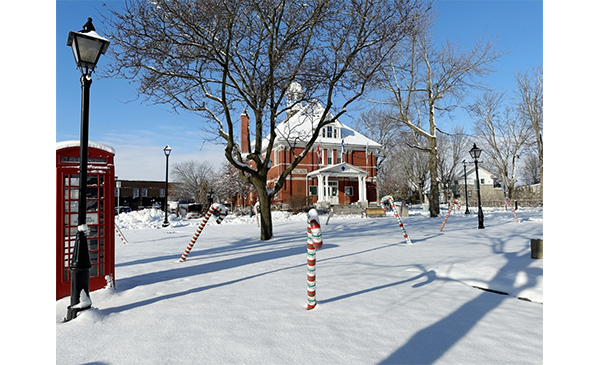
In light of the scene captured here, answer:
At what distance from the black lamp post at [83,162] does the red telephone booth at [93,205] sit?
0.81 m

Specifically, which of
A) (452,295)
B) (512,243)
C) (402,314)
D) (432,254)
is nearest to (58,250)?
(402,314)

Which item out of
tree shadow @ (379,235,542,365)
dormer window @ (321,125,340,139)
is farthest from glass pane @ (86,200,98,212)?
dormer window @ (321,125,340,139)

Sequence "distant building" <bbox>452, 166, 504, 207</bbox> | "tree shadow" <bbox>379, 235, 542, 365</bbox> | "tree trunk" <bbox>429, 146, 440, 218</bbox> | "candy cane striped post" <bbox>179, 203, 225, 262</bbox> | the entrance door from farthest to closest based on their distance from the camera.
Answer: "distant building" <bbox>452, 166, 504, 207</bbox> < the entrance door < "tree trunk" <bbox>429, 146, 440, 218</bbox> < "candy cane striped post" <bbox>179, 203, 225, 262</bbox> < "tree shadow" <bbox>379, 235, 542, 365</bbox>

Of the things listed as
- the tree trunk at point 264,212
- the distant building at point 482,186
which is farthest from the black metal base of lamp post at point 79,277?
the distant building at point 482,186

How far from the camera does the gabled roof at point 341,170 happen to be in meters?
36.6

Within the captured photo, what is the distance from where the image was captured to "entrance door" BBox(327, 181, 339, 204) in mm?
38062

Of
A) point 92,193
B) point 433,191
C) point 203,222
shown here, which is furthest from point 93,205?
point 433,191

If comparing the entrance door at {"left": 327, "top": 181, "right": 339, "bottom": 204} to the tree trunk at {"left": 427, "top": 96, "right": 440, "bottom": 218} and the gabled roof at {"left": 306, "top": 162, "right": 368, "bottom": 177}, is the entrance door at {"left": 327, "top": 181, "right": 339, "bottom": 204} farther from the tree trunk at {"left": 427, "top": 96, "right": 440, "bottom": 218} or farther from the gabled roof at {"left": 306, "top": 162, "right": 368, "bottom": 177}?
the tree trunk at {"left": 427, "top": 96, "right": 440, "bottom": 218}

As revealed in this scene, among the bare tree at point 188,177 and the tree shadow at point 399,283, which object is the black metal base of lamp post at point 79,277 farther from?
the bare tree at point 188,177

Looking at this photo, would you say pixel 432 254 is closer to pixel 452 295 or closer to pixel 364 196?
pixel 452 295

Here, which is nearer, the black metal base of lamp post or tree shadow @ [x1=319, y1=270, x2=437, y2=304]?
the black metal base of lamp post

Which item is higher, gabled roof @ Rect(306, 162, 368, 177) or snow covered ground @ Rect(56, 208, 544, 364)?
gabled roof @ Rect(306, 162, 368, 177)

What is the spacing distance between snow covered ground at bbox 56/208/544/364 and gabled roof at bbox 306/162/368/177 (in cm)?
2857

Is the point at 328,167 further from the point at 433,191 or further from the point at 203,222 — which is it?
the point at 203,222
